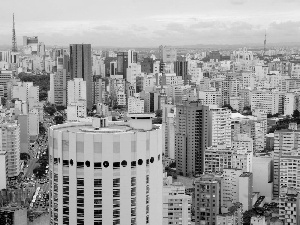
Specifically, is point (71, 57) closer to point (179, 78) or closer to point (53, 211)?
point (179, 78)

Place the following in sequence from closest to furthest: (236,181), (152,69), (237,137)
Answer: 1. (236,181)
2. (237,137)
3. (152,69)

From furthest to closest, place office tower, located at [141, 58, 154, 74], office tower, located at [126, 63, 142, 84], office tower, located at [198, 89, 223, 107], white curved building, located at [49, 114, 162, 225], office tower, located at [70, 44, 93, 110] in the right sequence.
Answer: office tower, located at [141, 58, 154, 74] < office tower, located at [126, 63, 142, 84] < office tower, located at [70, 44, 93, 110] < office tower, located at [198, 89, 223, 107] < white curved building, located at [49, 114, 162, 225]

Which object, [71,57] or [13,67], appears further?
[13,67]

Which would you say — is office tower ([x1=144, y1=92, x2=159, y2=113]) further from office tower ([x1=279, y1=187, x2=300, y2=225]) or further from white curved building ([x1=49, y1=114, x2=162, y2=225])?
white curved building ([x1=49, y1=114, x2=162, y2=225])

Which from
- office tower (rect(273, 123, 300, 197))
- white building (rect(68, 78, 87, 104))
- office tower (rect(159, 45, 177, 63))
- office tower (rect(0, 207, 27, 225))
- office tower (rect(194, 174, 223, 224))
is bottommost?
office tower (rect(0, 207, 27, 225))

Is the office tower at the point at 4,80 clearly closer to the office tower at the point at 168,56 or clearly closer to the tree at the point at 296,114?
the office tower at the point at 168,56

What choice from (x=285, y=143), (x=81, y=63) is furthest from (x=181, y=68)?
(x=285, y=143)

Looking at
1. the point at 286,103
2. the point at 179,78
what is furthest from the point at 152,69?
the point at 286,103

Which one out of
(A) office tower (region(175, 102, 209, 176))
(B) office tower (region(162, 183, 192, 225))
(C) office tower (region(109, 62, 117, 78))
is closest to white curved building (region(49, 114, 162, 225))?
(B) office tower (region(162, 183, 192, 225))
